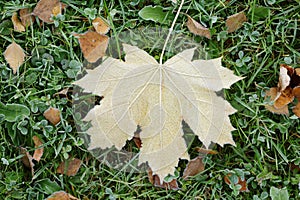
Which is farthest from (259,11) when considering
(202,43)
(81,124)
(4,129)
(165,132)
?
(4,129)

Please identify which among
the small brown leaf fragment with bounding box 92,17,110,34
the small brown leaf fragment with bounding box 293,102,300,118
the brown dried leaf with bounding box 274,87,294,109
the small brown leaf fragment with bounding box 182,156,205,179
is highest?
the small brown leaf fragment with bounding box 92,17,110,34

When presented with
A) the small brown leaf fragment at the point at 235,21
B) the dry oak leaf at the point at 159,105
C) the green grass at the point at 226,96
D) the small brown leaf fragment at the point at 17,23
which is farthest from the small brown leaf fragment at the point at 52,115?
the small brown leaf fragment at the point at 235,21

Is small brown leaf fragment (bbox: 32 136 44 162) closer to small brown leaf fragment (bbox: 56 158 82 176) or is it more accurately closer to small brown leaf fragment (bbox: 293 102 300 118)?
small brown leaf fragment (bbox: 56 158 82 176)

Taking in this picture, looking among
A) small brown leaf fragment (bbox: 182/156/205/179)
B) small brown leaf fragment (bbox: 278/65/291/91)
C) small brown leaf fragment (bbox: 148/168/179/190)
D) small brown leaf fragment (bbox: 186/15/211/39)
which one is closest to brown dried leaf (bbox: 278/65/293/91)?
small brown leaf fragment (bbox: 278/65/291/91)

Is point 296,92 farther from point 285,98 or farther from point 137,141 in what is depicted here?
point 137,141

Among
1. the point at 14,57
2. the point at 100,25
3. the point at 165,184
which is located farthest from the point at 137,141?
the point at 14,57
